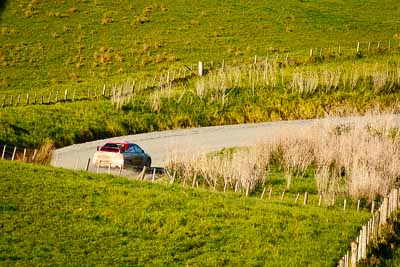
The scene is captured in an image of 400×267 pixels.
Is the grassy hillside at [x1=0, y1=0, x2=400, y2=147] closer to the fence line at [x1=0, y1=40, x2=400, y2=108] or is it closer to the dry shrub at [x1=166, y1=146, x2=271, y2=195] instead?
the fence line at [x1=0, y1=40, x2=400, y2=108]

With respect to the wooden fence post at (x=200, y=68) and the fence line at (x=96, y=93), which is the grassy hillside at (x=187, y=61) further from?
the wooden fence post at (x=200, y=68)

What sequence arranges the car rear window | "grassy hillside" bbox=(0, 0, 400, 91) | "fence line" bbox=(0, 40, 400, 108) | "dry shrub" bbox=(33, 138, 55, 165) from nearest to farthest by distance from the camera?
the car rear window → "dry shrub" bbox=(33, 138, 55, 165) → "fence line" bbox=(0, 40, 400, 108) → "grassy hillside" bbox=(0, 0, 400, 91)

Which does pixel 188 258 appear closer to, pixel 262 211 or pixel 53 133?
pixel 262 211

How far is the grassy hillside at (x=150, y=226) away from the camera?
2375cm

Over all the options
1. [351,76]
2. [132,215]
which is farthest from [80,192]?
[351,76]

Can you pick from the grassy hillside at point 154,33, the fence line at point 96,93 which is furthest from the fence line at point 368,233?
the grassy hillside at point 154,33

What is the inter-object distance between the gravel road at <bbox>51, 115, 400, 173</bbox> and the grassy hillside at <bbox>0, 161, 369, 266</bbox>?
24.1 feet

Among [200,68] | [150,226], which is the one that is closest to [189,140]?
[200,68]

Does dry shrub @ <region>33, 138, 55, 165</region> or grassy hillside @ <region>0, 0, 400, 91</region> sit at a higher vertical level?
grassy hillside @ <region>0, 0, 400, 91</region>

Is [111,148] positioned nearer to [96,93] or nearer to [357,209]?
[357,209]

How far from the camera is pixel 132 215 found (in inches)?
1096

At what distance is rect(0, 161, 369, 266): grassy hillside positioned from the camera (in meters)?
23.8

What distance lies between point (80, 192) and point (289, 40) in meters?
42.5

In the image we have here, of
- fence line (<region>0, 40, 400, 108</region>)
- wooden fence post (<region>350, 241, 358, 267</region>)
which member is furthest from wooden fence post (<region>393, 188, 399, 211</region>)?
fence line (<region>0, 40, 400, 108</region>)
